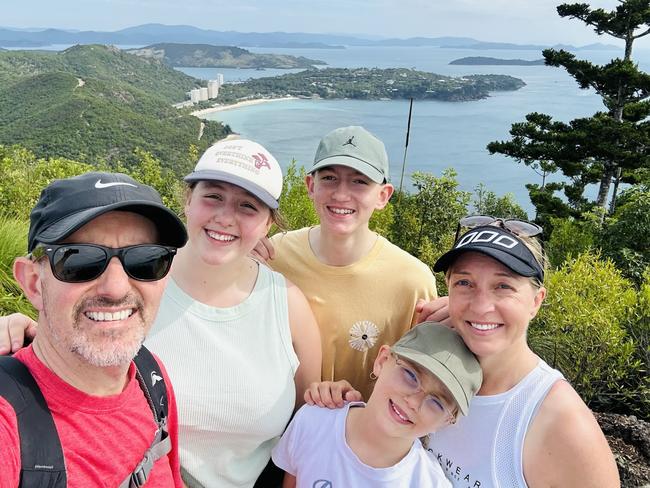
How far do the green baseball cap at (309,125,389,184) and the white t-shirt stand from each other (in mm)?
957

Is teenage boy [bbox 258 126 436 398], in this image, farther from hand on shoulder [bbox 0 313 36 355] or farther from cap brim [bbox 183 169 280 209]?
hand on shoulder [bbox 0 313 36 355]

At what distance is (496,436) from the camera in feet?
5.23

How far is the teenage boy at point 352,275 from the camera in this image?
2.22 meters

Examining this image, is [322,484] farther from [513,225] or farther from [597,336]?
[597,336]

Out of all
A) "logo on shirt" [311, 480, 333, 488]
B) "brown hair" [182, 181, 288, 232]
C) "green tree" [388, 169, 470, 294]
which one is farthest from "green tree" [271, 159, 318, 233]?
"logo on shirt" [311, 480, 333, 488]

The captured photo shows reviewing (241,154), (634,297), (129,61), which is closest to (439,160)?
(634,297)

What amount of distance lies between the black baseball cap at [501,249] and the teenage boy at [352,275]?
1.84 ft

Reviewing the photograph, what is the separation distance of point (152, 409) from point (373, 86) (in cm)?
9945

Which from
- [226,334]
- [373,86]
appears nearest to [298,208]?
[226,334]

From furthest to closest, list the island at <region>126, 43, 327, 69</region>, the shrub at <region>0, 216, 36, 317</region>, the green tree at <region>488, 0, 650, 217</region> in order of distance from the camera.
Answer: the island at <region>126, 43, 327, 69</region> < the green tree at <region>488, 0, 650, 217</region> < the shrub at <region>0, 216, 36, 317</region>

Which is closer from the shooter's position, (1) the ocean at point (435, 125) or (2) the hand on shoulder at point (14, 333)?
(2) the hand on shoulder at point (14, 333)

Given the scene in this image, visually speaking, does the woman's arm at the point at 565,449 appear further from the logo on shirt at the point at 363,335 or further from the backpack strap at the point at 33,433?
the backpack strap at the point at 33,433

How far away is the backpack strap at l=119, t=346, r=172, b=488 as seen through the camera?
1365mm

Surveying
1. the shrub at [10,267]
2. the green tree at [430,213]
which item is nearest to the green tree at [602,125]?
the green tree at [430,213]
